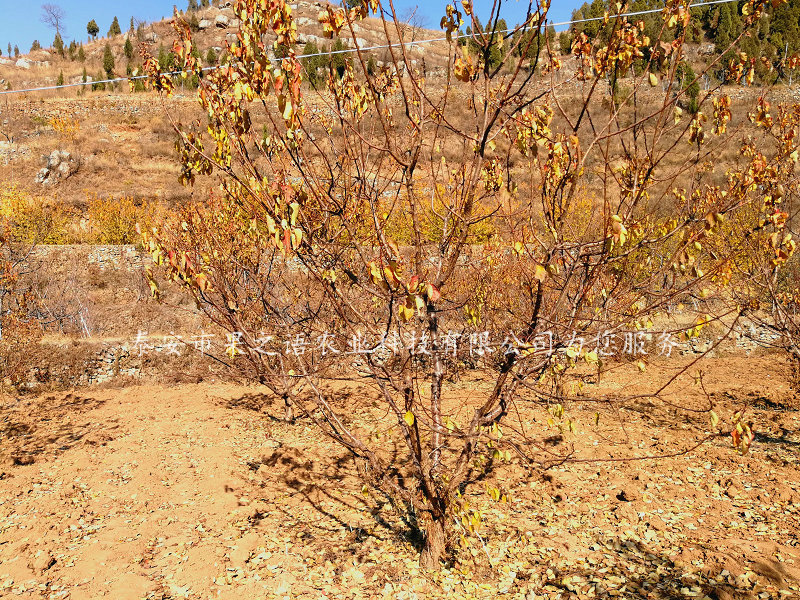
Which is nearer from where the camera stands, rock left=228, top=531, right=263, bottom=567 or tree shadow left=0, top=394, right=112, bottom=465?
rock left=228, top=531, right=263, bottom=567

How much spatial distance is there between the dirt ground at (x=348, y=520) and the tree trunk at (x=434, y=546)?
56mm

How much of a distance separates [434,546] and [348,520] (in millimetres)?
934

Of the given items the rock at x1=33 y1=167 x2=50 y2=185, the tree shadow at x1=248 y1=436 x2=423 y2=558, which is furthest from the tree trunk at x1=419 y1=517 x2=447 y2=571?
the rock at x1=33 y1=167 x2=50 y2=185

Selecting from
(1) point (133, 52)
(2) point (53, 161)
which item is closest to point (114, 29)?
(1) point (133, 52)

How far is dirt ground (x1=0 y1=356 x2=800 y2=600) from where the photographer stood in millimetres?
3051

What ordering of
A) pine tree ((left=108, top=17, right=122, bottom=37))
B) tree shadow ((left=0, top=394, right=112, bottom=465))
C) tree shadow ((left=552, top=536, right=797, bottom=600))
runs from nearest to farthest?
tree shadow ((left=552, top=536, right=797, bottom=600)), tree shadow ((left=0, top=394, right=112, bottom=465)), pine tree ((left=108, top=17, right=122, bottom=37))

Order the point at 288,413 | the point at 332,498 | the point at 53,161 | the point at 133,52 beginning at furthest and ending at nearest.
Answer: the point at 133,52 → the point at 53,161 → the point at 288,413 → the point at 332,498

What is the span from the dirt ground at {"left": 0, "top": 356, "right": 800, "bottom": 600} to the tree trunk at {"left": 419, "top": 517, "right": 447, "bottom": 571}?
0.18ft

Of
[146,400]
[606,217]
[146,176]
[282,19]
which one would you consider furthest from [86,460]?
[146,176]

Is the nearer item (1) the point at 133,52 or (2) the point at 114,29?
(1) the point at 133,52

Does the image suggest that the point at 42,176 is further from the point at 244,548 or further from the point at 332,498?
the point at 244,548

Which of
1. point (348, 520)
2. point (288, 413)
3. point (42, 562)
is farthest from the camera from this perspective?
point (288, 413)

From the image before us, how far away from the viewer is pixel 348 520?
3.81 meters

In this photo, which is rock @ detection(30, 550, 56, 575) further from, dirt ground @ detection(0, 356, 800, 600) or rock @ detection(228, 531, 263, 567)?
rock @ detection(228, 531, 263, 567)
